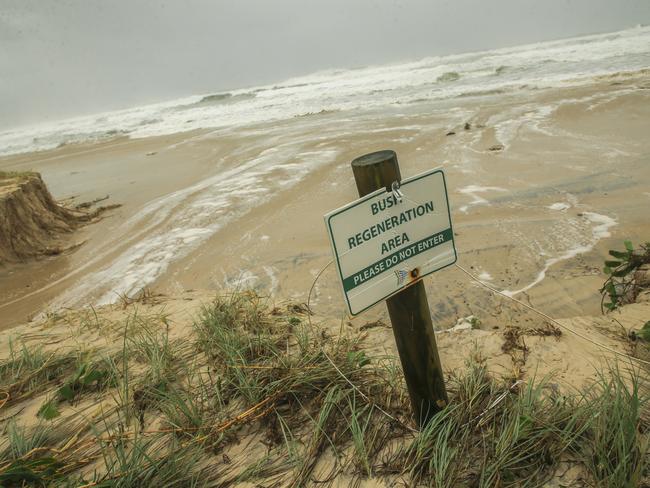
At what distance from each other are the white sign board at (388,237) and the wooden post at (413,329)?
0.07 m

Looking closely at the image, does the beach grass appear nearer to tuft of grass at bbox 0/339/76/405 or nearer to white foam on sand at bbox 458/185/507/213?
tuft of grass at bbox 0/339/76/405

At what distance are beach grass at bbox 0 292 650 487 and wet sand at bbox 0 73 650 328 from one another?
5.09 ft

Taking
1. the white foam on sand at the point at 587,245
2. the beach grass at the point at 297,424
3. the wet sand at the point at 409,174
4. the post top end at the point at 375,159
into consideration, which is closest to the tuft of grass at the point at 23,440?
the beach grass at the point at 297,424

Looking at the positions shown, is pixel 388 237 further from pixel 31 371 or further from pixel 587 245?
pixel 587 245

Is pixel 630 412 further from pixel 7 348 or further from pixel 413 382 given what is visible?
pixel 7 348

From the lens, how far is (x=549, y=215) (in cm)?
524

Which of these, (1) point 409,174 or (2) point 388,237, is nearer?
(2) point 388,237

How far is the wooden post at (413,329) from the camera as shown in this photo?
1.51m

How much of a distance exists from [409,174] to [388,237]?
6.50m

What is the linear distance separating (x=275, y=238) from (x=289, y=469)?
418cm

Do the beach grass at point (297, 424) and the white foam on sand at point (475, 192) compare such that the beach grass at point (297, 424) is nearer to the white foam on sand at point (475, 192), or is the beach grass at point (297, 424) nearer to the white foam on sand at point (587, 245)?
the white foam on sand at point (587, 245)

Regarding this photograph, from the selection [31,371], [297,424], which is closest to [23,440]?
[31,371]

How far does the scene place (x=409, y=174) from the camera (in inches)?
306

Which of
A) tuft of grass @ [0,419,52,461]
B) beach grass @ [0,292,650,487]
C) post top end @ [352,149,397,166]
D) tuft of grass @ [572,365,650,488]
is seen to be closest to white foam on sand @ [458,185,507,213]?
beach grass @ [0,292,650,487]
